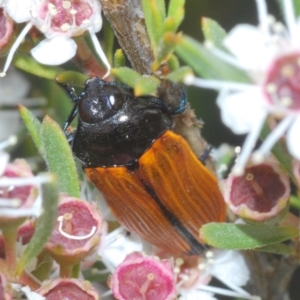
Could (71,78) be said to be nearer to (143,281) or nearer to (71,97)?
(71,97)

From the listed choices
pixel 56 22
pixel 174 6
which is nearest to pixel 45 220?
pixel 174 6

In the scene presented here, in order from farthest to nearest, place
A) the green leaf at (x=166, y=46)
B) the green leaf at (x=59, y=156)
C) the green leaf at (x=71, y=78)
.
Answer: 1. the green leaf at (x=71, y=78)
2. the green leaf at (x=59, y=156)
3. the green leaf at (x=166, y=46)

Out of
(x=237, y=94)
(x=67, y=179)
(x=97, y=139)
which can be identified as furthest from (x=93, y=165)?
(x=237, y=94)

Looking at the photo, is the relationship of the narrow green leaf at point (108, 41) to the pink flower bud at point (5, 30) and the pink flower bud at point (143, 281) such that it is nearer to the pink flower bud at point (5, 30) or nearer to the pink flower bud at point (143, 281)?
the pink flower bud at point (5, 30)

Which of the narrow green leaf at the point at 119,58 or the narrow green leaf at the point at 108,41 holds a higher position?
the narrow green leaf at the point at 119,58

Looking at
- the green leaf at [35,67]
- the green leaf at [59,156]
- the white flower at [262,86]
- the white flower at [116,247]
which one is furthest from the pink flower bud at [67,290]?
the green leaf at [35,67]

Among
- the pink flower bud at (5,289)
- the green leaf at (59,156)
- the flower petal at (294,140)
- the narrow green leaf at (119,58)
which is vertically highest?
the flower petal at (294,140)

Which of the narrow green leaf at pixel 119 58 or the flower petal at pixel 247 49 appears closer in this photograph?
the flower petal at pixel 247 49

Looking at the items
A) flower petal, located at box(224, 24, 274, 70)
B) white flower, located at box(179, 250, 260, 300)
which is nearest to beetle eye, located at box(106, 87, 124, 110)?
white flower, located at box(179, 250, 260, 300)
